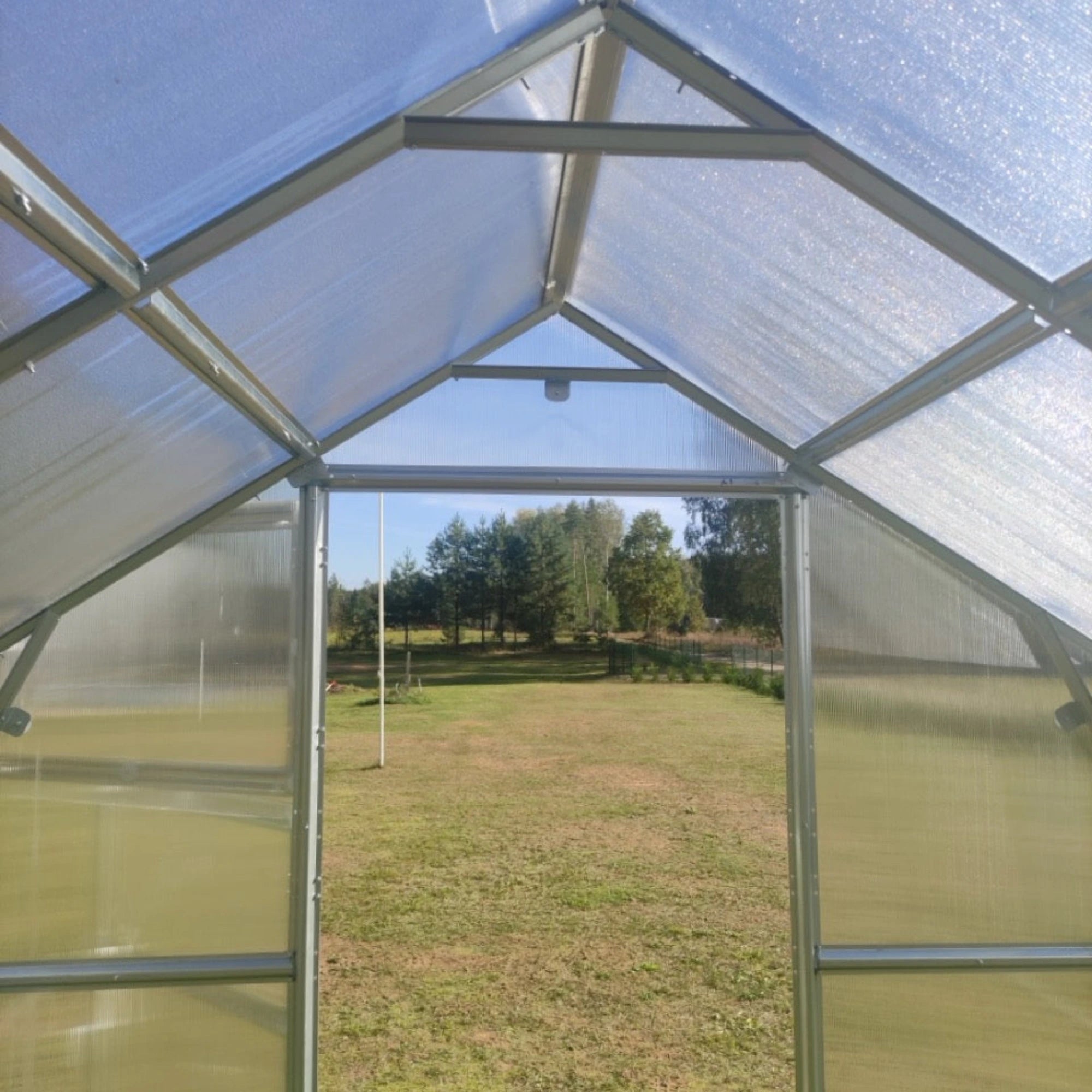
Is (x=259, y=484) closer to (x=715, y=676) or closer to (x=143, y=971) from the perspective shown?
(x=143, y=971)

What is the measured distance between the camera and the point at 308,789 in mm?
2967

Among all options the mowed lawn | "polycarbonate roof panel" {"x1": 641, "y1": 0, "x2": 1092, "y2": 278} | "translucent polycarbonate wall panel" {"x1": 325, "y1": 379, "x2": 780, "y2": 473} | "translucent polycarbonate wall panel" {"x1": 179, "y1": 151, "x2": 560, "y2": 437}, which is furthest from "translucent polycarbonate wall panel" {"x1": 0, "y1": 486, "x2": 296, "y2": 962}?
the mowed lawn

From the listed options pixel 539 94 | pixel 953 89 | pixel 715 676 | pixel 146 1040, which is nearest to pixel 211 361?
pixel 539 94

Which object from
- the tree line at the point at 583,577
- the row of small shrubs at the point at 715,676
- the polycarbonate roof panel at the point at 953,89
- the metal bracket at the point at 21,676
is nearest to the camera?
the polycarbonate roof panel at the point at 953,89

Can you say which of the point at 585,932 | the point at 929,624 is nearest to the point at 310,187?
the point at 929,624

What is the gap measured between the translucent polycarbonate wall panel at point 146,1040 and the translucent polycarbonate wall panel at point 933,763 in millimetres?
1698

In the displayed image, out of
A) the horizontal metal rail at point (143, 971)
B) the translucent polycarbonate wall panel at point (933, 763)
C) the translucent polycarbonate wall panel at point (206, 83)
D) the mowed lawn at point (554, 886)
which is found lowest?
the mowed lawn at point (554, 886)

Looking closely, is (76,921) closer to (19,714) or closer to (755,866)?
(19,714)

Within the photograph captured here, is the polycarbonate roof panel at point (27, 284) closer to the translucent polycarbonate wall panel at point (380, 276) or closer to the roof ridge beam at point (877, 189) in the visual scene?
the translucent polycarbonate wall panel at point (380, 276)

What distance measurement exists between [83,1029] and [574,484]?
2.09 m

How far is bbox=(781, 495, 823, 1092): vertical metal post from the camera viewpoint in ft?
9.78

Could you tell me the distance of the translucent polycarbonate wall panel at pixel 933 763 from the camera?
2.93 metres

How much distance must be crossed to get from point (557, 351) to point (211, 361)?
1445mm

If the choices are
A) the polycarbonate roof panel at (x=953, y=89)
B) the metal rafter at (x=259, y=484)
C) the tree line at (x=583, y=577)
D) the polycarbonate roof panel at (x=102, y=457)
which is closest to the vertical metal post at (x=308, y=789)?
the metal rafter at (x=259, y=484)
